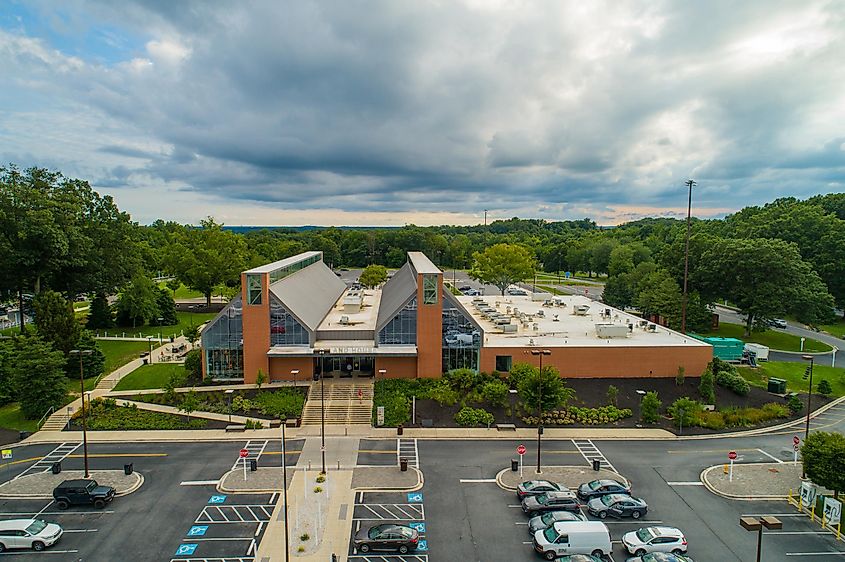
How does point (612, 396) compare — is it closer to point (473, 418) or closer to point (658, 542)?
point (473, 418)

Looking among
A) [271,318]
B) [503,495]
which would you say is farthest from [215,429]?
[503,495]

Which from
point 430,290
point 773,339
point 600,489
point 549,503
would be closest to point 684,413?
point 600,489

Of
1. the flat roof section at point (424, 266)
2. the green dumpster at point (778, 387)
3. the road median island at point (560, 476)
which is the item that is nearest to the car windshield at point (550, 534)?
the road median island at point (560, 476)

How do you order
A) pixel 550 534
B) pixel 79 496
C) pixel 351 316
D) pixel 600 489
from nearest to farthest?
pixel 550 534 → pixel 79 496 → pixel 600 489 → pixel 351 316

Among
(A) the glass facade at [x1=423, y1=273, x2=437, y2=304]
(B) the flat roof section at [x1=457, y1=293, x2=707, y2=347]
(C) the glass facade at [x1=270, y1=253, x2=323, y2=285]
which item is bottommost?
(B) the flat roof section at [x1=457, y1=293, x2=707, y2=347]

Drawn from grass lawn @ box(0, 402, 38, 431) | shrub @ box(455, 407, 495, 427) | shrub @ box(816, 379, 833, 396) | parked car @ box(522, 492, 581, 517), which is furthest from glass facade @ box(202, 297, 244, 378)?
shrub @ box(816, 379, 833, 396)

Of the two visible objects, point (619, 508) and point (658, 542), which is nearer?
point (658, 542)

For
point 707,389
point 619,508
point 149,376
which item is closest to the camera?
point 619,508

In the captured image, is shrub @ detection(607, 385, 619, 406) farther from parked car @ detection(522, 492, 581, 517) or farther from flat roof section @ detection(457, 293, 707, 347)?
parked car @ detection(522, 492, 581, 517)

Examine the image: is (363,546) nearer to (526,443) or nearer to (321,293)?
(526,443)
